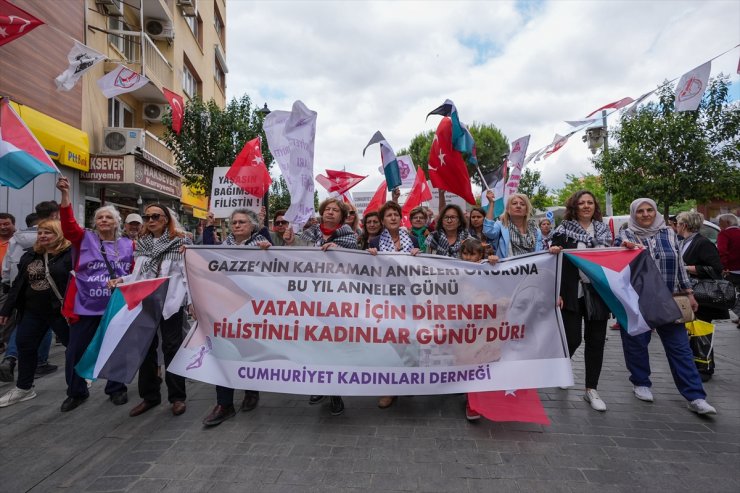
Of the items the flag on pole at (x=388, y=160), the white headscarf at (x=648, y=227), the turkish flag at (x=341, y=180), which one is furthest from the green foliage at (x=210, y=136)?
the white headscarf at (x=648, y=227)

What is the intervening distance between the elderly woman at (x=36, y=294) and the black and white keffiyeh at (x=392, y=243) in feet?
10.3

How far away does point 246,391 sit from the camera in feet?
13.4

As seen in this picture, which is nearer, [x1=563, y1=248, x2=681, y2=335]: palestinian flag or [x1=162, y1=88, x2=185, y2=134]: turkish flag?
[x1=563, y1=248, x2=681, y2=335]: palestinian flag

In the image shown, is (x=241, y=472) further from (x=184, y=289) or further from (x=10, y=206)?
(x=10, y=206)

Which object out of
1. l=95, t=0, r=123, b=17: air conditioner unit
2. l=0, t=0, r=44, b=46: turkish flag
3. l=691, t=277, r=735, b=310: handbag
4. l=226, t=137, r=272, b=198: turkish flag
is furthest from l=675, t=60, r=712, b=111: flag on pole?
l=95, t=0, r=123, b=17: air conditioner unit

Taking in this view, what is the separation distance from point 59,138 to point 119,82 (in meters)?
3.02

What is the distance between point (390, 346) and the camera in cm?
358

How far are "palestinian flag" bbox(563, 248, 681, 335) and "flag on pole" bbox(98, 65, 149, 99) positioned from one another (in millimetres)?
8019

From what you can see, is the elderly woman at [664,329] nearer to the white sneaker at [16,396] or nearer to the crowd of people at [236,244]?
the crowd of people at [236,244]

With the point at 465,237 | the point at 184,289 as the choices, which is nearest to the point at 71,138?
the point at 184,289

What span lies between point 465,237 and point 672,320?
188cm

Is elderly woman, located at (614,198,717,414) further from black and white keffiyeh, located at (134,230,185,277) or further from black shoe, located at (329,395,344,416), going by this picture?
black and white keffiyeh, located at (134,230,185,277)

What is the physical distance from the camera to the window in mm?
13984

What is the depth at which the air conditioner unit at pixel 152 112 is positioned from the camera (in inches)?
640
